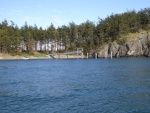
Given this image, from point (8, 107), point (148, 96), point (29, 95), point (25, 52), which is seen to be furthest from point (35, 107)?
point (25, 52)

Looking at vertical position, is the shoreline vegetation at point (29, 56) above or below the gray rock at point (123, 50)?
below

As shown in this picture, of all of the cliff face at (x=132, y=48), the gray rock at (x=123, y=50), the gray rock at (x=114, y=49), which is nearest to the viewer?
the cliff face at (x=132, y=48)

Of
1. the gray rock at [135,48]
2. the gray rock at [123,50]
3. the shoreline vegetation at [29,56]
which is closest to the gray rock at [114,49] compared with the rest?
the gray rock at [123,50]

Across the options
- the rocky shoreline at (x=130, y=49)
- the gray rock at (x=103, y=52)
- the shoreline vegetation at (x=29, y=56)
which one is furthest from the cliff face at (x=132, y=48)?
the shoreline vegetation at (x=29, y=56)

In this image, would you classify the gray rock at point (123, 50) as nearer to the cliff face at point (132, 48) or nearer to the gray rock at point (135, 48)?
the cliff face at point (132, 48)

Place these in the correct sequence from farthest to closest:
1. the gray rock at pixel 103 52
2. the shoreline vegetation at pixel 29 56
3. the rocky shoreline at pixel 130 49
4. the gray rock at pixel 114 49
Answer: the gray rock at pixel 103 52 < the shoreline vegetation at pixel 29 56 < the gray rock at pixel 114 49 < the rocky shoreline at pixel 130 49

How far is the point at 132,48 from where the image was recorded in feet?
582

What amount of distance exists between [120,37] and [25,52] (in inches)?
2590

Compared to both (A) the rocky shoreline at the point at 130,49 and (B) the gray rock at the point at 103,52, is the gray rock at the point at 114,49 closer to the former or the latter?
(A) the rocky shoreline at the point at 130,49

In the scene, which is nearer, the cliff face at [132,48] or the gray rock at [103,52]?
the cliff face at [132,48]

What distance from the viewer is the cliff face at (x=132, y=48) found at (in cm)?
17743

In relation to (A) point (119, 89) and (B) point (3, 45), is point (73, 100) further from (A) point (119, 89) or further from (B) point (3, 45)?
(B) point (3, 45)

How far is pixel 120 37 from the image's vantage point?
627ft

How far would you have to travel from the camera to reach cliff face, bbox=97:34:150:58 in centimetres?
17743
